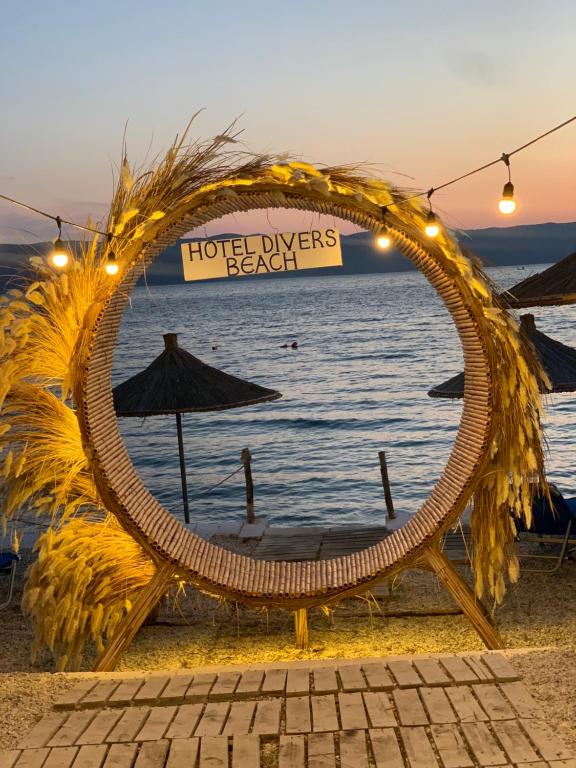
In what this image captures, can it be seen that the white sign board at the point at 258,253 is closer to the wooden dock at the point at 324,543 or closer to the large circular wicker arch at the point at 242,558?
the large circular wicker arch at the point at 242,558

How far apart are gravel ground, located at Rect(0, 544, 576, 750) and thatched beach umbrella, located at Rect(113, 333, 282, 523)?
2176mm

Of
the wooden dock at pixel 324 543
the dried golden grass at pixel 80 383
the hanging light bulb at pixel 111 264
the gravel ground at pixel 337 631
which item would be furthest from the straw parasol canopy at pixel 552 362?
the hanging light bulb at pixel 111 264

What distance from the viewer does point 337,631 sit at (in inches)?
211

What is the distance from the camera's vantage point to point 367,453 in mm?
24672

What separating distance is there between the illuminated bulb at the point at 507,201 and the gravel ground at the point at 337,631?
7.11 ft

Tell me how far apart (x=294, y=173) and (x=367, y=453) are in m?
20.9

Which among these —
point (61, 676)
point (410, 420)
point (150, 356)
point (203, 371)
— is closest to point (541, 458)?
point (61, 676)

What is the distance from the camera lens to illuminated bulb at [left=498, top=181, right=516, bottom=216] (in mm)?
3957

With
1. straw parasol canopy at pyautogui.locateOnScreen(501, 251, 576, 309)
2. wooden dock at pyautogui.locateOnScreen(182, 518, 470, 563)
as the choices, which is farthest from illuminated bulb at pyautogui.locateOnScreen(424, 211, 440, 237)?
wooden dock at pyautogui.locateOnScreen(182, 518, 470, 563)

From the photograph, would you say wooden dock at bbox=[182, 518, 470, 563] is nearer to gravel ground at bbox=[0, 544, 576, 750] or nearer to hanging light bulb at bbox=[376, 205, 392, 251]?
gravel ground at bbox=[0, 544, 576, 750]

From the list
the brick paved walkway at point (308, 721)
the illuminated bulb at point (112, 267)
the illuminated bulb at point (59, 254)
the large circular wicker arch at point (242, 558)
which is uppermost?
the illuminated bulb at point (59, 254)

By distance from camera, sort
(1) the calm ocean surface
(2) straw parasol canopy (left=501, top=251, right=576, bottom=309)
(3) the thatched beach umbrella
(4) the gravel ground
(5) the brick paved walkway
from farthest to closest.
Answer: (1) the calm ocean surface → (3) the thatched beach umbrella → (2) straw parasol canopy (left=501, top=251, right=576, bottom=309) → (4) the gravel ground → (5) the brick paved walkway

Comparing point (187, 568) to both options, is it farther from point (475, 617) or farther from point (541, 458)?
point (541, 458)

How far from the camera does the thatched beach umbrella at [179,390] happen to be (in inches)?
312
